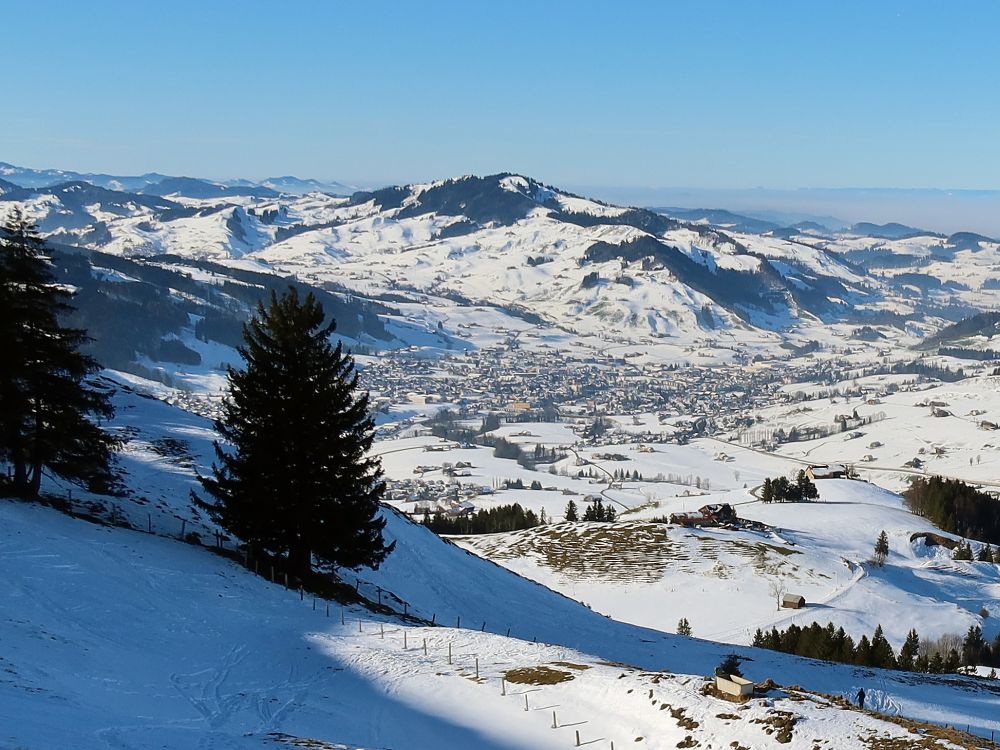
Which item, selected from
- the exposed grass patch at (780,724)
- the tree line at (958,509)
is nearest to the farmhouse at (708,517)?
the tree line at (958,509)

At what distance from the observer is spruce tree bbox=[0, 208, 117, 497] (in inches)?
1196

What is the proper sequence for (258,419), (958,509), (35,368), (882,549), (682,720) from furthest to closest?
(958,509) → (882,549) → (258,419) → (35,368) → (682,720)

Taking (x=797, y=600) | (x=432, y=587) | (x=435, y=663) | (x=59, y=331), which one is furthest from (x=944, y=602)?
(x=59, y=331)

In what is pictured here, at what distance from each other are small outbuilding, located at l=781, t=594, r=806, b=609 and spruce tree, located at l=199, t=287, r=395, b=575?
45677 millimetres

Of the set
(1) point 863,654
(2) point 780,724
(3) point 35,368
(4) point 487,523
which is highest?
(3) point 35,368

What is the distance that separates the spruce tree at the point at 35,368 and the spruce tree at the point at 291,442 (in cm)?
519

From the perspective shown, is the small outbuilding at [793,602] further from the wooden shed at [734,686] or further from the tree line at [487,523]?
the wooden shed at [734,686]

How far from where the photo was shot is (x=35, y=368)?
30688 mm

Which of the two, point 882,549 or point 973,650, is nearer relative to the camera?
point 973,650

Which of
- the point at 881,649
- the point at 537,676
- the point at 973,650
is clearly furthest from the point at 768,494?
the point at 537,676

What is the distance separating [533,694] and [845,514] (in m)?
90.9

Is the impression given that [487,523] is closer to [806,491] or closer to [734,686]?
[806,491]

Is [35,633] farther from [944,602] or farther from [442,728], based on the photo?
[944,602]

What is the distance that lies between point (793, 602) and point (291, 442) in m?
48.9
